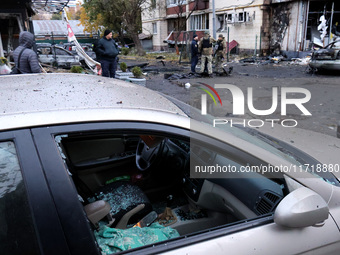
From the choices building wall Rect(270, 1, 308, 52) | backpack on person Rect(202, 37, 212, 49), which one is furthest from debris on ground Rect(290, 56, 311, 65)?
backpack on person Rect(202, 37, 212, 49)

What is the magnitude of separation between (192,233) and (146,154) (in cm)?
134

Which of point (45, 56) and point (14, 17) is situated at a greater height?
point (14, 17)

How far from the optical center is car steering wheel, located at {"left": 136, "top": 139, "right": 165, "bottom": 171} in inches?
103

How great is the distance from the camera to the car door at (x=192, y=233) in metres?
1.24

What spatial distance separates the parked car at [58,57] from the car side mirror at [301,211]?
16691 millimetres

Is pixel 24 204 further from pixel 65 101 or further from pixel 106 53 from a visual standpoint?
pixel 106 53

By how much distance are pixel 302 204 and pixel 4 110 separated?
1.44m

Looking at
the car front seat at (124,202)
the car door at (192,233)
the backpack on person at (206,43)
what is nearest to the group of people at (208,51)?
the backpack on person at (206,43)

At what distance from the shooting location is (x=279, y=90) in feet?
33.6

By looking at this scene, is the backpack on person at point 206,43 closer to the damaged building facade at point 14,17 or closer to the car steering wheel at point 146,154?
the damaged building facade at point 14,17

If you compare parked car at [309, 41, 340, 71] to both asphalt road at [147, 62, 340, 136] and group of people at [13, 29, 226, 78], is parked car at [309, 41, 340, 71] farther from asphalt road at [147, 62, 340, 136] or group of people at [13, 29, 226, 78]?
group of people at [13, 29, 226, 78]

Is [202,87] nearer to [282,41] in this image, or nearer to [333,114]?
[333,114]

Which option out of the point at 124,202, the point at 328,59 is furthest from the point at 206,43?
the point at 124,202

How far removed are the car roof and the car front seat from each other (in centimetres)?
79
